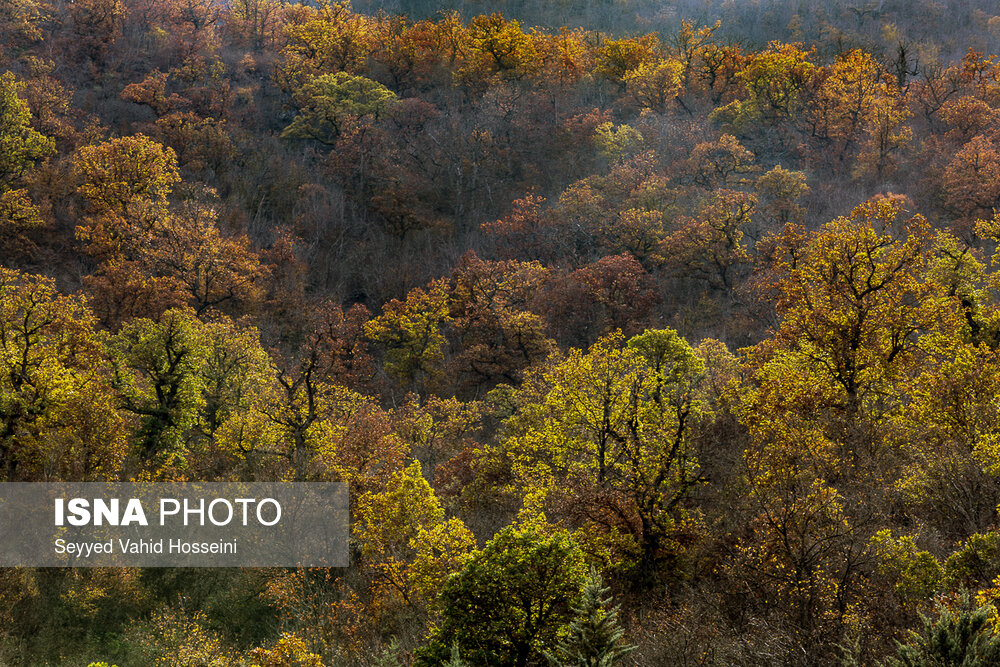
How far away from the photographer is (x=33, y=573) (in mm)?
34000

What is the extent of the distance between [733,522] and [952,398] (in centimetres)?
848

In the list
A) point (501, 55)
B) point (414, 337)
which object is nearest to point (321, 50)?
point (501, 55)

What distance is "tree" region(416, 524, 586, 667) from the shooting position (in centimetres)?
1997

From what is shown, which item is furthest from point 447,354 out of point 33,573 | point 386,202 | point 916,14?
point 916,14

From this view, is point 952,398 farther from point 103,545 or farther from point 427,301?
point 427,301

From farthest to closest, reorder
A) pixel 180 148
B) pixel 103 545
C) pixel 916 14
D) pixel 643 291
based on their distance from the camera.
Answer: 1. pixel 916 14
2. pixel 180 148
3. pixel 643 291
4. pixel 103 545

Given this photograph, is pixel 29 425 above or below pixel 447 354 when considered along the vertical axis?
below

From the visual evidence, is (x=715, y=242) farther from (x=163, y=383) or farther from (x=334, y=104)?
(x=334, y=104)

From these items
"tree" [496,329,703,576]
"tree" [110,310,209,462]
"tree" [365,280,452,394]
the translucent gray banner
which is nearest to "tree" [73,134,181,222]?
"tree" [365,280,452,394]

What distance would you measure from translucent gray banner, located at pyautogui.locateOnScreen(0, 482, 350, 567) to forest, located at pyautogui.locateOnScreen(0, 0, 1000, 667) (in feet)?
2.78

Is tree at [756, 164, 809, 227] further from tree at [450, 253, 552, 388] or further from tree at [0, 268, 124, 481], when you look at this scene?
tree at [0, 268, 124, 481]

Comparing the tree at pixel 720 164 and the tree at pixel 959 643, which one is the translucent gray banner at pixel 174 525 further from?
the tree at pixel 720 164

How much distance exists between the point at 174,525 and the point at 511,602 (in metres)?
23.9

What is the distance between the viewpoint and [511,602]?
20391 mm
